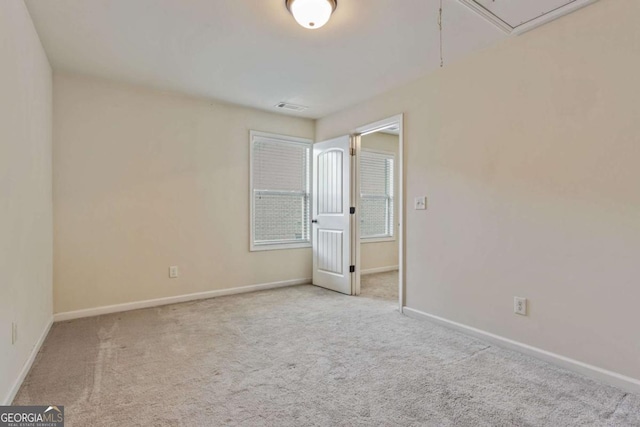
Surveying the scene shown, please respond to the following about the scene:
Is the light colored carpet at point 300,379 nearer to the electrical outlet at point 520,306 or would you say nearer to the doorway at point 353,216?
the electrical outlet at point 520,306

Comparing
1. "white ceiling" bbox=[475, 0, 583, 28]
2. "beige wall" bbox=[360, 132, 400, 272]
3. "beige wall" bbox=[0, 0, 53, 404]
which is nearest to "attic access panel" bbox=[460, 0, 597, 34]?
"white ceiling" bbox=[475, 0, 583, 28]

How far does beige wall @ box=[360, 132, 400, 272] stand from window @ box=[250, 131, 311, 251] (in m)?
1.23

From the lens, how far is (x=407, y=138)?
352 cm

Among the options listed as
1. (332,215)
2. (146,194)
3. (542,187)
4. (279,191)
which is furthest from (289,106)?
(542,187)

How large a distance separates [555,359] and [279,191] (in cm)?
356

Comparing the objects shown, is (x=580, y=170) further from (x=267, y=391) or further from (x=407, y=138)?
(x=267, y=391)

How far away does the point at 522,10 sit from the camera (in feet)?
7.43

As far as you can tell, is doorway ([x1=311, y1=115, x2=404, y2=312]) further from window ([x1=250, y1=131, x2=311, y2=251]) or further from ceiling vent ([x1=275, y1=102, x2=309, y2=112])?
ceiling vent ([x1=275, y1=102, x2=309, y2=112])

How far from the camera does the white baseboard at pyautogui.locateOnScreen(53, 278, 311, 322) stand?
335 cm

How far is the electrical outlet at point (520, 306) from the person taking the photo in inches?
100

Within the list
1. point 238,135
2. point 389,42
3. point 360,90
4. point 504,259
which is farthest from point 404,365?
point 238,135

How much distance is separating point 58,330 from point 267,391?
2288 millimetres

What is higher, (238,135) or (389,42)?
(389,42)

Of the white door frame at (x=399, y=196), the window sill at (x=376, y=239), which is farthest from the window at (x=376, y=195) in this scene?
the white door frame at (x=399, y=196)
